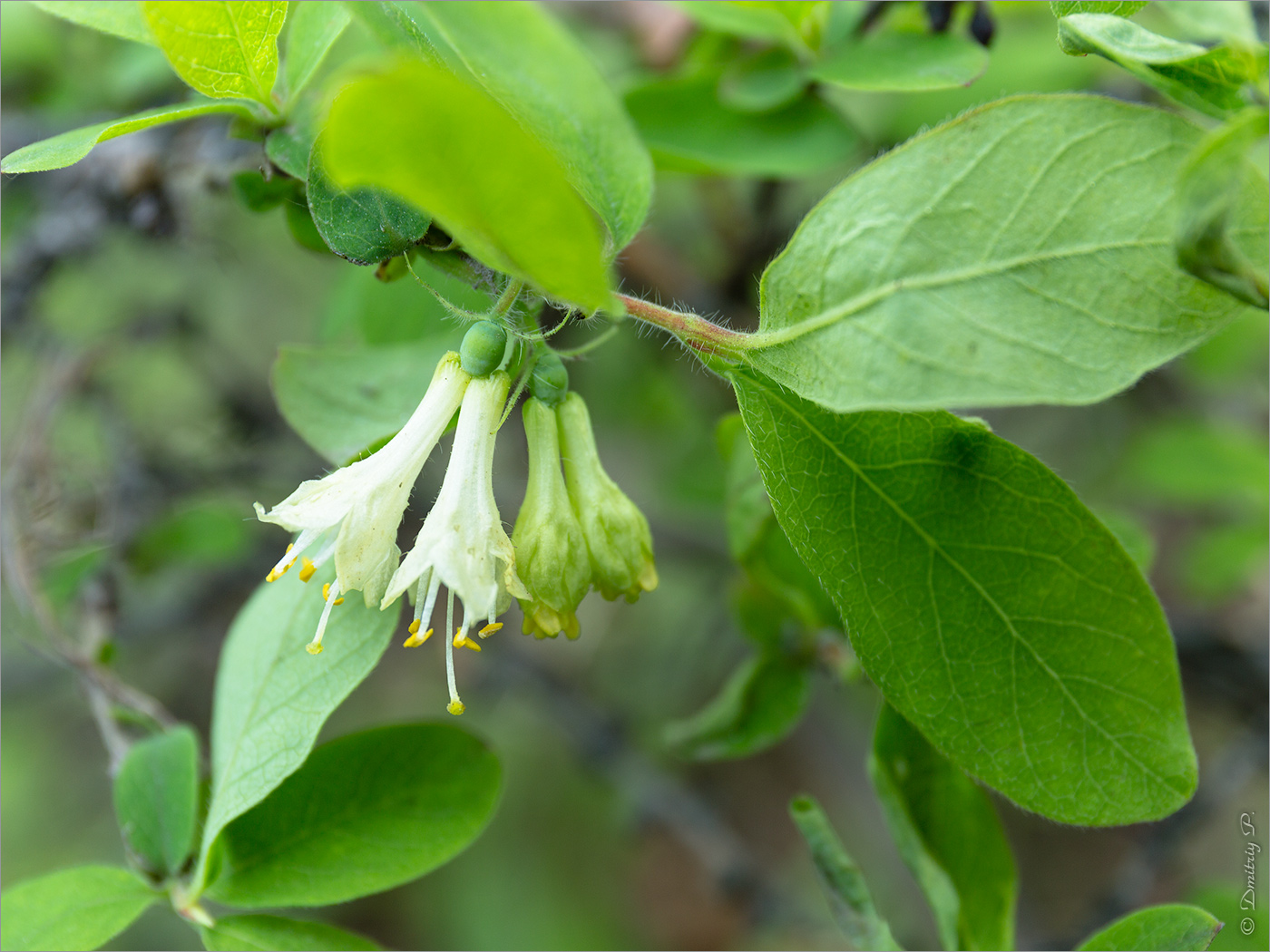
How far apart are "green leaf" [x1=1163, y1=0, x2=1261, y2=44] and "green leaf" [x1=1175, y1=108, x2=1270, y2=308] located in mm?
82

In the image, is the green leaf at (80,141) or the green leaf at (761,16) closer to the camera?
the green leaf at (80,141)

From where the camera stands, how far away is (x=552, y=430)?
909 millimetres

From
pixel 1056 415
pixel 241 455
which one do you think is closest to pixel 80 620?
pixel 241 455

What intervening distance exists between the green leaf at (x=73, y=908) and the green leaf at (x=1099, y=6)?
1.29 meters

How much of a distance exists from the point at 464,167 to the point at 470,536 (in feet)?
1.14

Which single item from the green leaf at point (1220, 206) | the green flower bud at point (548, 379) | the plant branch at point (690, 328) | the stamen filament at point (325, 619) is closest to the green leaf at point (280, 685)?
the stamen filament at point (325, 619)

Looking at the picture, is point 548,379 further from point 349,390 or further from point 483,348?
point 349,390

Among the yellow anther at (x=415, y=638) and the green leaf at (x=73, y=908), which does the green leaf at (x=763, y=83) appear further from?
the green leaf at (x=73, y=908)

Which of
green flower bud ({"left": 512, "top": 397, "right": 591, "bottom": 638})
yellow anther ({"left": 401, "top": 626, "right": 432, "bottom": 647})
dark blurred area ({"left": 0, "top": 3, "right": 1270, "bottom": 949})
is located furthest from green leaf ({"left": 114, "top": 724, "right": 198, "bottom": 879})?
green flower bud ({"left": 512, "top": 397, "right": 591, "bottom": 638})

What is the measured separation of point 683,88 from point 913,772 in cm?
102

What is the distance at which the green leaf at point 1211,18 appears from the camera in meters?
0.67

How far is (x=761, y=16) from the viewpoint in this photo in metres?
1.26

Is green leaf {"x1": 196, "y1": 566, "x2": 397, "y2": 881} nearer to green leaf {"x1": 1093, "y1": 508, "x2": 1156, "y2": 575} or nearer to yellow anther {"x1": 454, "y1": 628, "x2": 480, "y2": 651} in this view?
yellow anther {"x1": 454, "y1": 628, "x2": 480, "y2": 651}

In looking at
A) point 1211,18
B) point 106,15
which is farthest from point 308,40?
point 1211,18
